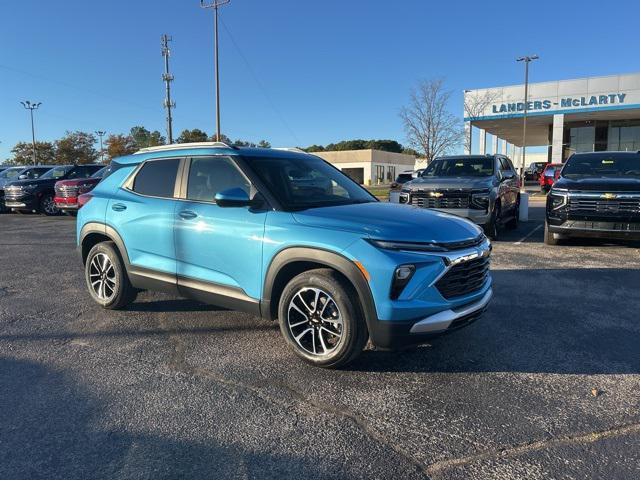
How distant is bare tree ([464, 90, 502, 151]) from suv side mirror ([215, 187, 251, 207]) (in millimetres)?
35218

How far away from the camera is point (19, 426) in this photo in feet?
9.61

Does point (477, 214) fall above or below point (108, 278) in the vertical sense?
above

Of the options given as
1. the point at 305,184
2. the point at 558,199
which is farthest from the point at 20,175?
the point at 558,199

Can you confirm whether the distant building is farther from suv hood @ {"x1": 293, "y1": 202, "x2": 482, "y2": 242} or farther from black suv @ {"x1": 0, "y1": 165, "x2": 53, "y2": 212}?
suv hood @ {"x1": 293, "y1": 202, "x2": 482, "y2": 242}

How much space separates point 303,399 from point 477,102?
36297 millimetres

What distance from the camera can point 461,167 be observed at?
35.1ft

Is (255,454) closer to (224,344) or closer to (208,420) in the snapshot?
(208,420)

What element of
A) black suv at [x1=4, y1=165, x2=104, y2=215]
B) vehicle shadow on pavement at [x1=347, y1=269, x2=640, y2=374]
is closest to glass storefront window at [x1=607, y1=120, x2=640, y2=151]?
black suv at [x1=4, y1=165, x2=104, y2=215]

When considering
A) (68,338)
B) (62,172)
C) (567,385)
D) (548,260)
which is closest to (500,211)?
(548,260)

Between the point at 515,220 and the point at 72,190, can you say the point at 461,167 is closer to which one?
the point at 515,220

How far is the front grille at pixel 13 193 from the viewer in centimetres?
1734

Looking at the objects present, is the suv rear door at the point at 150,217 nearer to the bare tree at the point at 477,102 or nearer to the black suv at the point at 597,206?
the black suv at the point at 597,206

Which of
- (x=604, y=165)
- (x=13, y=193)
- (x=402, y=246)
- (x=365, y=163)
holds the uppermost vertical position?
(x=365, y=163)

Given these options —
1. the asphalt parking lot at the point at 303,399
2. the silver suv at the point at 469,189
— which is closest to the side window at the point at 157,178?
the asphalt parking lot at the point at 303,399
